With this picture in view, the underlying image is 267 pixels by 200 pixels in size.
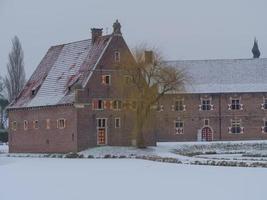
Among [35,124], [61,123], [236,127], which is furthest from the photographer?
[236,127]

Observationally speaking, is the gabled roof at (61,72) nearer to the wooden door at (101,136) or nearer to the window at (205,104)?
the wooden door at (101,136)

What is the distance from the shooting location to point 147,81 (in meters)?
57.8

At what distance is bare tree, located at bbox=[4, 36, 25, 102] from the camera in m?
88.2

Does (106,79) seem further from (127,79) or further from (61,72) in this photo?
(61,72)

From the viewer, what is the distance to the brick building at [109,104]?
58750 millimetres

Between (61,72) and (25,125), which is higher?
(61,72)

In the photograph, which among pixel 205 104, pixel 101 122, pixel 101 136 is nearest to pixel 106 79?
pixel 101 122

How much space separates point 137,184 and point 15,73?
64.1 metres

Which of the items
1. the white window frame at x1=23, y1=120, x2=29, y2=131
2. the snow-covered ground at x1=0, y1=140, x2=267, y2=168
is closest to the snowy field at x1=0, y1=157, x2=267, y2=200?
the snow-covered ground at x1=0, y1=140, x2=267, y2=168

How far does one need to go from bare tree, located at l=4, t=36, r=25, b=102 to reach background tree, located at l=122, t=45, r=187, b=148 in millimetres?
33235

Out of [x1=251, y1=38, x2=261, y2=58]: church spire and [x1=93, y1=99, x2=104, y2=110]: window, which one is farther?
[x1=251, y1=38, x2=261, y2=58]: church spire

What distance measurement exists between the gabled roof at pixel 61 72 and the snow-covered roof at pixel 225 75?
41.4 ft

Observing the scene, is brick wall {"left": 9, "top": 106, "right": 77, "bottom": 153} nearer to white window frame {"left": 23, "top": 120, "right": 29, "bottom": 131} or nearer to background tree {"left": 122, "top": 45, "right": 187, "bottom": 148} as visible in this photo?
white window frame {"left": 23, "top": 120, "right": 29, "bottom": 131}

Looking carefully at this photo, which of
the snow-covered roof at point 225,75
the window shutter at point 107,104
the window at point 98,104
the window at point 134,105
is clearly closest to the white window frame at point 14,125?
the window at point 98,104
